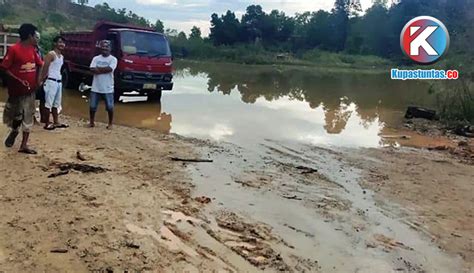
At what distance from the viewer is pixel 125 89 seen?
12.2 m

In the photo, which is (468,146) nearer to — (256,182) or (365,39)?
(256,182)

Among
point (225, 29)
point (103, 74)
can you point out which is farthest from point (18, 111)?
point (225, 29)

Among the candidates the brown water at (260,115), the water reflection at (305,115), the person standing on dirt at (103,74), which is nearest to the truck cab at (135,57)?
the brown water at (260,115)

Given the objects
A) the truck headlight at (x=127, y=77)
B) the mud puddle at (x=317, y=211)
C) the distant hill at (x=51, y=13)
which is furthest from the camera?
the distant hill at (x=51, y=13)

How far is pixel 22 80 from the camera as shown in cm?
606

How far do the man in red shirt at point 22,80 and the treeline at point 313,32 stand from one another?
51.6m

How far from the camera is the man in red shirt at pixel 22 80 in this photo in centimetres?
602

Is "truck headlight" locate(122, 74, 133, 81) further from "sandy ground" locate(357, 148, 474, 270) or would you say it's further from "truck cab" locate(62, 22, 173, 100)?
"sandy ground" locate(357, 148, 474, 270)

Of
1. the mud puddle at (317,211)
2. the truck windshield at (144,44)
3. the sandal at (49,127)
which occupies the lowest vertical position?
the mud puddle at (317,211)

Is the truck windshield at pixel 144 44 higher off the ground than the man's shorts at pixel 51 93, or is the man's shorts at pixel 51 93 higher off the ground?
the truck windshield at pixel 144 44

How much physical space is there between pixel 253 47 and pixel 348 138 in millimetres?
51772

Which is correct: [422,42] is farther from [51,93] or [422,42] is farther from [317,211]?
[317,211]

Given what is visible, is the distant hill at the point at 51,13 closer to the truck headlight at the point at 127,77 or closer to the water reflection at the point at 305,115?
the water reflection at the point at 305,115

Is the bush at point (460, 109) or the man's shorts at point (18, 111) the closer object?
the man's shorts at point (18, 111)
